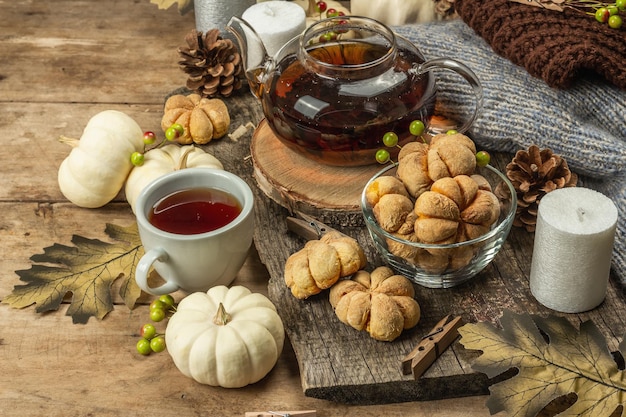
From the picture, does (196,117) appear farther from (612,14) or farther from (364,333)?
(612,14)

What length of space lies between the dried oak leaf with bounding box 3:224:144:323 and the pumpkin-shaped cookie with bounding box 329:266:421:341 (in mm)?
256

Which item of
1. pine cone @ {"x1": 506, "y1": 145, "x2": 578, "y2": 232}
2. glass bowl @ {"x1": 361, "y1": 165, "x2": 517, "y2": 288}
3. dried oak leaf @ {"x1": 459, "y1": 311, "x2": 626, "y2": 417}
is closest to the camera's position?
dried oak leaf @ {"x1": 459, "y1": 311, "x2": 626, "y2": 417}

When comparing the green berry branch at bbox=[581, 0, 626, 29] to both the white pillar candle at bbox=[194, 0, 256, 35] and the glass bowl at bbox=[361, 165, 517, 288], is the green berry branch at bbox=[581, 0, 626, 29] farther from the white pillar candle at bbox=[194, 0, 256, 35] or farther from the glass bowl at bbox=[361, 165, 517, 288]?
the white pillar candle at bbox=[194, 0, 256, 35]

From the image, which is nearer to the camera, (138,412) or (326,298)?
(138,412)

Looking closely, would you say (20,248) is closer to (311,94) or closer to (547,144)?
(311,94)

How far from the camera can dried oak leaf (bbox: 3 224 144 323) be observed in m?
1.04

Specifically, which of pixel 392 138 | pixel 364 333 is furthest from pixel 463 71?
pixel 364 333

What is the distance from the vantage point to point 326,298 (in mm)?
1019

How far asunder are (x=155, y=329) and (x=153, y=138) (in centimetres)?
31

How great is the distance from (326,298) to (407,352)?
0.41 ft

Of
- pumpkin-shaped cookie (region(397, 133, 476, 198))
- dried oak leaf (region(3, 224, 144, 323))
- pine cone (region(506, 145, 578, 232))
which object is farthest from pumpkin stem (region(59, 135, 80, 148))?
pine cone (region(506, 145, 578, 232))

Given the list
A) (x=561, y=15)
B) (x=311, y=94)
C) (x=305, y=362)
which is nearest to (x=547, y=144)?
(x=561, y=15)

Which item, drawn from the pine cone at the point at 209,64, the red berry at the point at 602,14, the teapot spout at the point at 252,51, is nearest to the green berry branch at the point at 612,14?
the red berry at the point at 602,14

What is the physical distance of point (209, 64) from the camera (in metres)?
1.38
